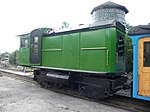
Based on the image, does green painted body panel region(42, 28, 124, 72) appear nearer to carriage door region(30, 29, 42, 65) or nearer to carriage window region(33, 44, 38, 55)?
carriage door region(30, 29, 42, 65)

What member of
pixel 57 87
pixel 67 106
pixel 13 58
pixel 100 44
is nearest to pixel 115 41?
pixel 100 44

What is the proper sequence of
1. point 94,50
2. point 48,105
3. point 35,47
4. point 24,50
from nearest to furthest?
1. point 48,105
2. point 94,50
3. point 35,47
4. point 24,50

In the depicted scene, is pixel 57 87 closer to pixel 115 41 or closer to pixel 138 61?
pixel 115 41

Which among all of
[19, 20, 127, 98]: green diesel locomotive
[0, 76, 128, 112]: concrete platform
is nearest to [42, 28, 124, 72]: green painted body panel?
[19, 20, 127, 98]: green diesel locomotive

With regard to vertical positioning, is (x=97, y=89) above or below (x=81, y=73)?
below

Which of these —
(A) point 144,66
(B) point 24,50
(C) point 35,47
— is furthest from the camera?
(B) point 24,50

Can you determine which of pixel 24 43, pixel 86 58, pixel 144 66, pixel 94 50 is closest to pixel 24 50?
pixel 24 43

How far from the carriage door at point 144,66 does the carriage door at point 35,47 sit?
636 cm

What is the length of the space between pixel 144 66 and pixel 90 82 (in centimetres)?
262

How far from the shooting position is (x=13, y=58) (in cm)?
3147

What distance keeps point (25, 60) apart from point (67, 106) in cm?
572

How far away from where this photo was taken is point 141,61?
20.2 feet

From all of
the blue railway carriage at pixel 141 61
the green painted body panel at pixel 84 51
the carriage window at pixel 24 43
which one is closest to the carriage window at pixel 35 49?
the green painted body panel at pixel 84 51

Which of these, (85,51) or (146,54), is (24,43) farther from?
(146,54)
